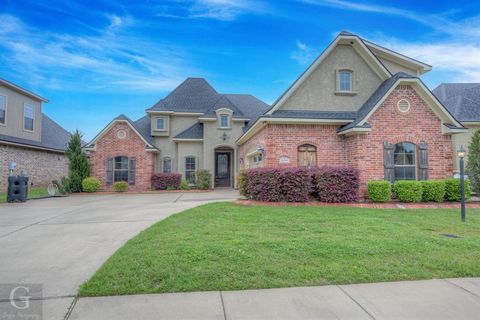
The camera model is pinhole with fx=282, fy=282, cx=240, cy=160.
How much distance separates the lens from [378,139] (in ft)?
39.1

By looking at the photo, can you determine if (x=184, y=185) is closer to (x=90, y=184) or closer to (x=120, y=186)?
(x=120, y=186)

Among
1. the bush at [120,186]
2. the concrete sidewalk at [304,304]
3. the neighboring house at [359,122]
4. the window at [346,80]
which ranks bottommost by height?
the concrete sidewalk at [304,304]

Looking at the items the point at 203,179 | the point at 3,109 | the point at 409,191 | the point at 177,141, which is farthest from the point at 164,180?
the point at 409,191

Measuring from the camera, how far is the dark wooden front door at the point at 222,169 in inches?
883

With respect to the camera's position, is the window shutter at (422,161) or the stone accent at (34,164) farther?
the stone accent at (34,164)

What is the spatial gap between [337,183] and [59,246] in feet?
29.1

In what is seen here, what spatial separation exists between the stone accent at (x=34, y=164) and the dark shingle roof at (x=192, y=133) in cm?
1035

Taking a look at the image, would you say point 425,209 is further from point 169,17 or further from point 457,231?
point 169,17

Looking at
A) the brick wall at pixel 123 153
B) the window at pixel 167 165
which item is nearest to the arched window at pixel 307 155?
the brick wall at pixel 123 153

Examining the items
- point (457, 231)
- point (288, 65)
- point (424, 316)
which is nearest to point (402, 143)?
point (457, 231)

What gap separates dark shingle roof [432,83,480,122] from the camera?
18.0 metres

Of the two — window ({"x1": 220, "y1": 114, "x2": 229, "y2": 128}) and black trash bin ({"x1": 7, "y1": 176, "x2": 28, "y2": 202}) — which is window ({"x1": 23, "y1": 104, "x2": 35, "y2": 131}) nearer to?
black trash bin ({"x1": 7, "y1": 176, "x2": 28, "y2": 202})

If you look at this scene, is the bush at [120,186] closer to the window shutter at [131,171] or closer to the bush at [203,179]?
the window shutter at [131,171]

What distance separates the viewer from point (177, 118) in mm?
22312
